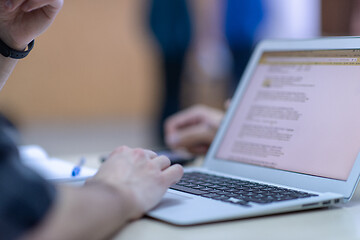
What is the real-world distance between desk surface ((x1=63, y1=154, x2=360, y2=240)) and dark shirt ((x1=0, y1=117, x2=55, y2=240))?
0.42 ft

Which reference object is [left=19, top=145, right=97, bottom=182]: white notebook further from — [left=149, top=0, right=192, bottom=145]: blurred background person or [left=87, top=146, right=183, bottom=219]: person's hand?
[left=149, top=0, right=192, bottom=145]: blurred background person

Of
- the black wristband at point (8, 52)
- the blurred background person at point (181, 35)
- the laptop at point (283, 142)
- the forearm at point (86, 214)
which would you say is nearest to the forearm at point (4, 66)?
the black wristband at point (8, 52)

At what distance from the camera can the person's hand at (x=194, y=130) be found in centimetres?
128

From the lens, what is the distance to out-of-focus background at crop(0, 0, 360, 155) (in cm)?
485

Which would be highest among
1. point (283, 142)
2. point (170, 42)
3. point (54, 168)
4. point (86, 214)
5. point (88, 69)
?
point (170, 42)

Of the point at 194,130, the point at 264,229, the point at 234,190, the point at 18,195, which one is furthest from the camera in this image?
the point at 194,130

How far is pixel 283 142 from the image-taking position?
2.88 feet

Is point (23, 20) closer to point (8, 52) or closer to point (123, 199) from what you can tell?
point (8, 52)

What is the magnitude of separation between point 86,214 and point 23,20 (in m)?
0.62

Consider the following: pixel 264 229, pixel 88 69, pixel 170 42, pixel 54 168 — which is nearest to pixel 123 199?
pixel 264 229

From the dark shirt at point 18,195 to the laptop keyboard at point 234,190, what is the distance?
271 mm

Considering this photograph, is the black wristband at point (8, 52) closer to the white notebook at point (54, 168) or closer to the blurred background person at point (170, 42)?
the white notebook at point (54, 168)

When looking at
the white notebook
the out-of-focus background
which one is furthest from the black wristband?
the out-of-focus background

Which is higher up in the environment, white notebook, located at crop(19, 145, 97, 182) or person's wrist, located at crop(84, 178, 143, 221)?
person's wrist, located at crop(84, 178, 143, 221)
